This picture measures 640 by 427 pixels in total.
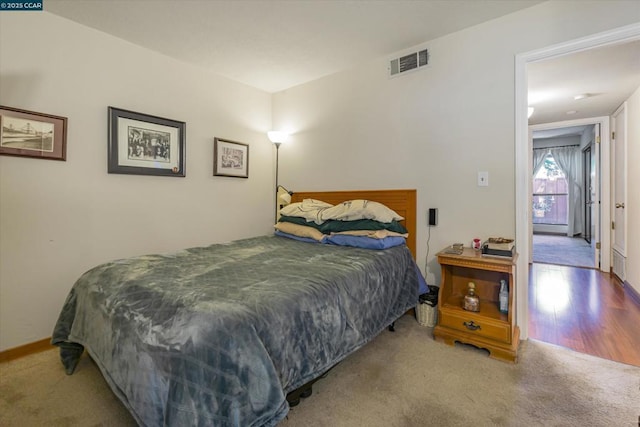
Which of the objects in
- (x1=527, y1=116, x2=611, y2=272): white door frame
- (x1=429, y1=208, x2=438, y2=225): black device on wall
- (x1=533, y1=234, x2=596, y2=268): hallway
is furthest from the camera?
(x1=533, y1=234, x2=596, y2=268): hallway

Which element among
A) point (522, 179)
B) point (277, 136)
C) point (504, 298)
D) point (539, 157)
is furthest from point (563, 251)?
point (277, 136)

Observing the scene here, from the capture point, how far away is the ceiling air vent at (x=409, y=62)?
2645 mm

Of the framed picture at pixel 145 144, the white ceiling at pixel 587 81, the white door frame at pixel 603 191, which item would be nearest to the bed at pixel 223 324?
the framed picture at pixel 145 144

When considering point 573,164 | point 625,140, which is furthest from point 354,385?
point 573,164

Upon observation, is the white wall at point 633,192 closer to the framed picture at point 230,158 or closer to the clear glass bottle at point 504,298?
the clear glass bottle at point 504,298

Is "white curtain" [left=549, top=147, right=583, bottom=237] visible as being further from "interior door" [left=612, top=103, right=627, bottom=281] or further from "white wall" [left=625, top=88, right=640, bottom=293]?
"white wall" [left=625, top=88, right=640, bottom=293]

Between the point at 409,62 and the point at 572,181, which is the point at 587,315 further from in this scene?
the point at 572,181

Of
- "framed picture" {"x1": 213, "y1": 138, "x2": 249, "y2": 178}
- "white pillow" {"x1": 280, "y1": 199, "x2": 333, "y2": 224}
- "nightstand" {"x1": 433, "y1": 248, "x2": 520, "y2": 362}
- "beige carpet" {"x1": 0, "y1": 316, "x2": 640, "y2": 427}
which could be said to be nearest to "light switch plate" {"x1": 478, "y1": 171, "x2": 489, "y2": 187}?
"nightstand" {"x1": 433, "y1": 248, "x2": 520, "y2": 362}

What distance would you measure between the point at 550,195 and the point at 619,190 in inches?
193

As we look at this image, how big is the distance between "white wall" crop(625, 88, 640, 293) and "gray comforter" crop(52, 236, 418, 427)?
309 centimetres

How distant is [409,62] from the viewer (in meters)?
2.72

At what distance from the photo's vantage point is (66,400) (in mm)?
1592

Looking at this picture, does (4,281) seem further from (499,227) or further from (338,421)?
(499,227)

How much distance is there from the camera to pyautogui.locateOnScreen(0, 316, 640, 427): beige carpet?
1.42 meters
